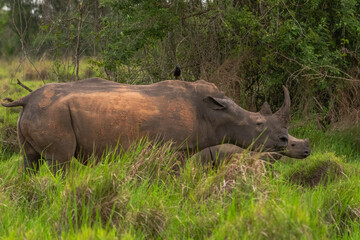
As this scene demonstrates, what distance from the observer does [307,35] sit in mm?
7105

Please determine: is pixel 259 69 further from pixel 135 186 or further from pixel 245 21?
pixel 135 186

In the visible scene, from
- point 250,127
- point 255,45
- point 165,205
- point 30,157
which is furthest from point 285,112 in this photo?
point 255,45

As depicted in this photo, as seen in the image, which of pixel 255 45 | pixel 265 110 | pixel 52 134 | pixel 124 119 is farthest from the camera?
pixel 255 45

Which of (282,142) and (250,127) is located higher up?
(250,127)

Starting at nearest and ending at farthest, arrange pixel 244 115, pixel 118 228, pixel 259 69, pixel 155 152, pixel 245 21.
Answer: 1. pixel 118 228
2. pixel 155 152
3. pixel 244 115
4. pixel 245 21
5. pixel 259 69

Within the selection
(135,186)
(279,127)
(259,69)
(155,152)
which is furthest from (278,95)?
(135,186)

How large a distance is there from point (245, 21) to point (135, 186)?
13.7 ft

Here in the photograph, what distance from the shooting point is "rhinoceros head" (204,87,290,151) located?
5.18 m

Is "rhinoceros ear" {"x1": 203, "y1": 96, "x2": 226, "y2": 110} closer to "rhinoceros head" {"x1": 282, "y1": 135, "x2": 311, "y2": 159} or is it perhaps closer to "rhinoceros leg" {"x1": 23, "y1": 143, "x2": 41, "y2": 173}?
"rhinoceros head" {"x1": 282, "y1": 135, "x2": 311, "y2": 159}

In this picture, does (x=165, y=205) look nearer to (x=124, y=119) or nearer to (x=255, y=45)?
(x=124, y=119)

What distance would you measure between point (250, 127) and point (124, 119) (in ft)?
4.30

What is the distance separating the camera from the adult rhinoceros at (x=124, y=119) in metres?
4.64

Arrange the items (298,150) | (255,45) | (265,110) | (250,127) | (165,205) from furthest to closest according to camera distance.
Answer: (255,45), (298,150), (265,110), (250,127), (165,205)

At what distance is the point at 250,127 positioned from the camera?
5.26 metres
